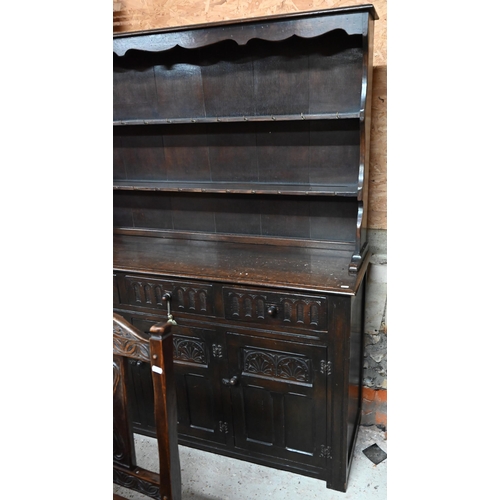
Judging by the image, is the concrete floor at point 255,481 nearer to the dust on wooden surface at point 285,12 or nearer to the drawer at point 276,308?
the drawer at point 276,308

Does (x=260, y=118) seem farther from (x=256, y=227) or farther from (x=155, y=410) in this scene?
(x=155, y=410)

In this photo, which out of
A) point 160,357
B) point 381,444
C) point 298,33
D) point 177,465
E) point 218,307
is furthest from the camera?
point 381,444

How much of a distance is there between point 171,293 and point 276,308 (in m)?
0.49

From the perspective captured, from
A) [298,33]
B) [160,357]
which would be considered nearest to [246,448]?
[160,357]

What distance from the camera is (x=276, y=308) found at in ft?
5.44

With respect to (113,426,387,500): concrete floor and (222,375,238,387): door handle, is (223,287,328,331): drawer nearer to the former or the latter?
(222,375,238,387): door handle

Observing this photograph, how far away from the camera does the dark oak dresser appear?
1661 mm

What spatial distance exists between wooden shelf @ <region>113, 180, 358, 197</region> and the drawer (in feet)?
1.51

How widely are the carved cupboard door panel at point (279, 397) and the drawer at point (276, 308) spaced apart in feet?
0.30

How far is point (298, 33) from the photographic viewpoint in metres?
1.58

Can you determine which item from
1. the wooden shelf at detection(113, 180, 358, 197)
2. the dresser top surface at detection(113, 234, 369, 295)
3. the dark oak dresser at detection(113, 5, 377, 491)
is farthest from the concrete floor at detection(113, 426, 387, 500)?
the wooden shelf at detection(113, 180, 358, 197)

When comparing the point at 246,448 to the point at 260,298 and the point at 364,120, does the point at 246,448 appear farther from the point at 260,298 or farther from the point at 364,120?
the point at 364,120

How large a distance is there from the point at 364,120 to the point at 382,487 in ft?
5.18

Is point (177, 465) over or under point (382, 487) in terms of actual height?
over
